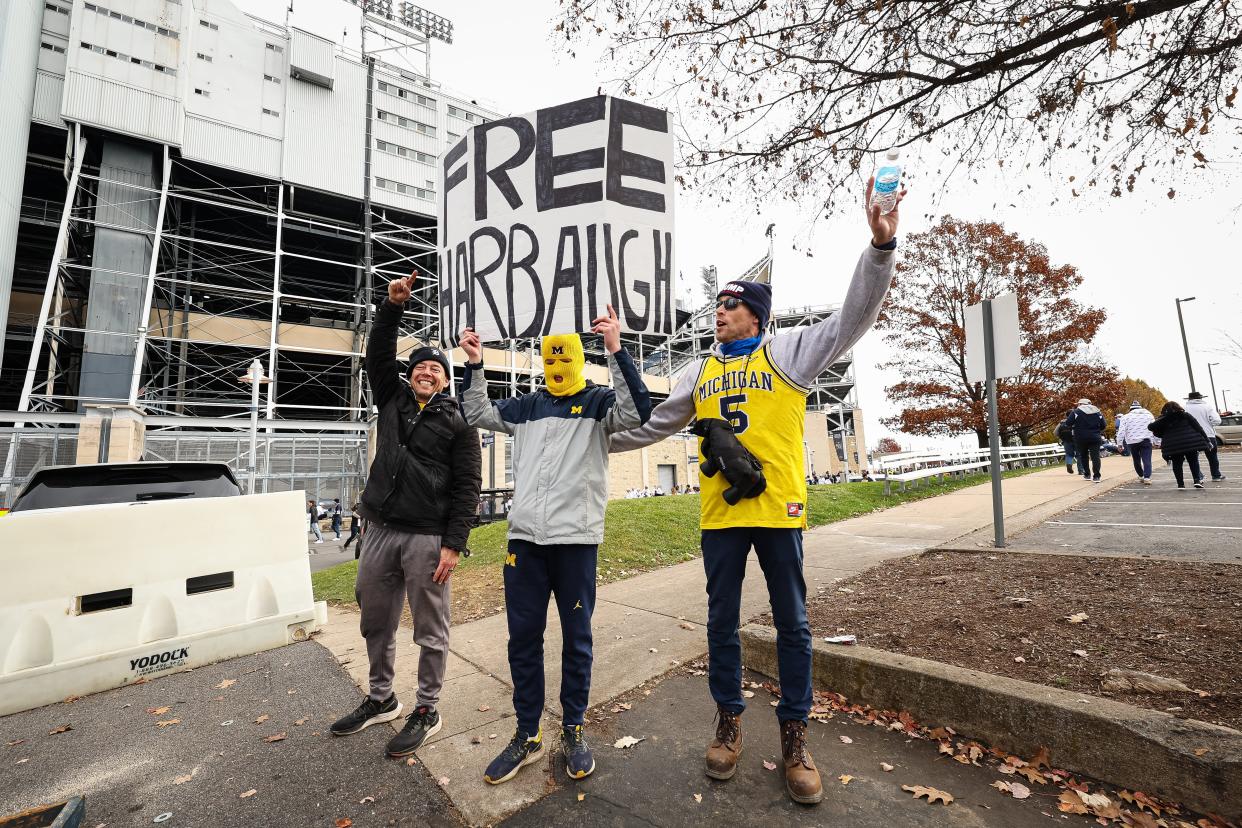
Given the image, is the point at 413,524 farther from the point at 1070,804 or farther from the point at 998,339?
the point at 998,339

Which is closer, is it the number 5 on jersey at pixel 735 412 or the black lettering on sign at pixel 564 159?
the number 5 on jersey at pixel 735 412

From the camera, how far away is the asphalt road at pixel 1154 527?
4996 mm

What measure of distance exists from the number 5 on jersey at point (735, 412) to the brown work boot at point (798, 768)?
127cm

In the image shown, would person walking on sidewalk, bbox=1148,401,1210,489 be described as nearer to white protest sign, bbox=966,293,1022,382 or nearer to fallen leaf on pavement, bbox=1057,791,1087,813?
white protest sign, bbox=966,293,1022,382

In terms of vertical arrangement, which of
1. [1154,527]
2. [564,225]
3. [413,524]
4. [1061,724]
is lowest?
[1061,724]

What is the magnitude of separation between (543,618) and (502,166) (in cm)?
285

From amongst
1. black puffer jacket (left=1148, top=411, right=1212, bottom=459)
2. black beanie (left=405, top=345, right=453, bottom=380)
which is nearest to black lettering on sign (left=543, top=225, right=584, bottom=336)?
black beanie (left=405, top=345, right=453, bottom=380)

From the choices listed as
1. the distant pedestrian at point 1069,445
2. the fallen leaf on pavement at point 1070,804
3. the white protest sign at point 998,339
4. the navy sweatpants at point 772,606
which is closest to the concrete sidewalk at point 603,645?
the navy sweatpants at point 772,606

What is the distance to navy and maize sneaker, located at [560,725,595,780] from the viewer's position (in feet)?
7.44

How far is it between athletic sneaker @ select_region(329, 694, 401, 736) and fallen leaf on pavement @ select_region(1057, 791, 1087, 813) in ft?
10.0

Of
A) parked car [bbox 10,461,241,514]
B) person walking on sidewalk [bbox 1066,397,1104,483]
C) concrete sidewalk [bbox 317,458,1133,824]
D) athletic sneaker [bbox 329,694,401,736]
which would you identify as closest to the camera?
concrete sidewalk [bbox 317,458,1133,824]

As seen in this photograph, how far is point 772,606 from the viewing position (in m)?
2.24

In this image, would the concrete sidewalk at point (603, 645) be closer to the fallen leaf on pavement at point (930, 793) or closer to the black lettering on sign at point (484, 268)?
the fallen leaf on pavement at point (930, 793)

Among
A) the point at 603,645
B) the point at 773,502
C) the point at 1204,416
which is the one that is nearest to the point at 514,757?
the point at 603,645
